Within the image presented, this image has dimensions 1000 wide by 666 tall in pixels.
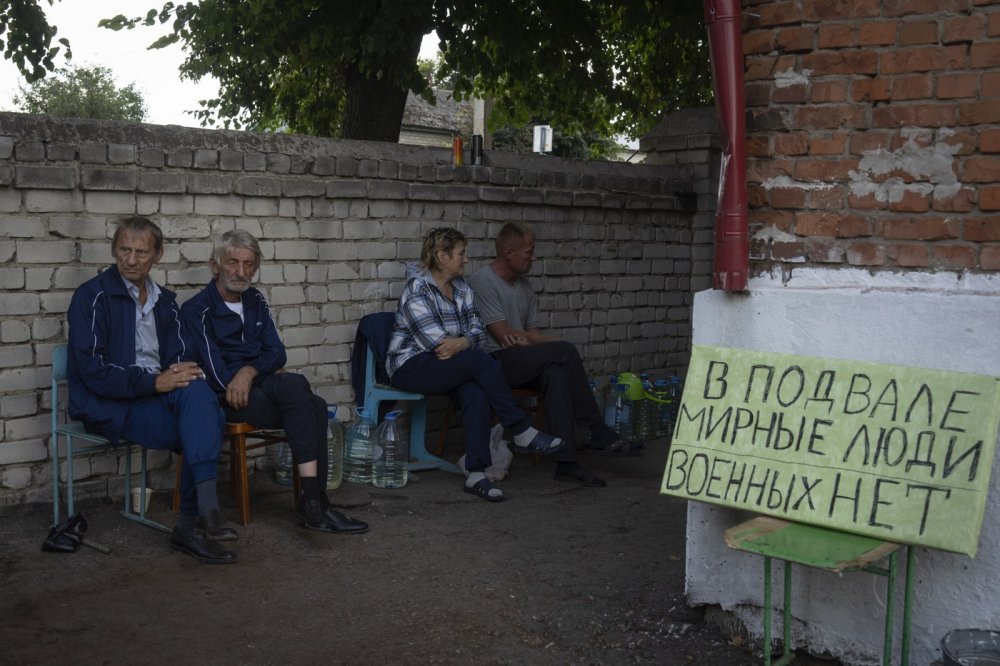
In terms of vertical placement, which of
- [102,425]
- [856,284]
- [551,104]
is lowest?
[102,425]

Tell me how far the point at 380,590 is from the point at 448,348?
2027mm

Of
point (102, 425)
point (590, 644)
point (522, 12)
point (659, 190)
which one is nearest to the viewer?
point (590, 644)

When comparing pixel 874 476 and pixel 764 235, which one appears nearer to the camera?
pixel 874 476

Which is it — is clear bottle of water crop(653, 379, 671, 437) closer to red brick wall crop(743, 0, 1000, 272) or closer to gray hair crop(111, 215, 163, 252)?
gray hair crop(111, 215, 163, 252)

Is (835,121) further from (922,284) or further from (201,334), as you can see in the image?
(201,334)

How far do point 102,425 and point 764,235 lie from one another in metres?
3.10

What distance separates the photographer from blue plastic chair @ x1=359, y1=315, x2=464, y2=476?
21.2 ft

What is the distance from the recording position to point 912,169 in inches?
142

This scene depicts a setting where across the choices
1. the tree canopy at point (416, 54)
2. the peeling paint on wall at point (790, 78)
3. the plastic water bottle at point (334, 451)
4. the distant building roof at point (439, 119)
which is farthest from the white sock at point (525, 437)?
the distant building roof at point (439, 119)

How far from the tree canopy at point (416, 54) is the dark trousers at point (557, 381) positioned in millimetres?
3444

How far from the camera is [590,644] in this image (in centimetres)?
401

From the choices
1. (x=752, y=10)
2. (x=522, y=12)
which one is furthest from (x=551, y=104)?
(x=752, y=10)

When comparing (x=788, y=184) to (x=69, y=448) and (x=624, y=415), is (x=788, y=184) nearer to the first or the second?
(x=69, y=448)

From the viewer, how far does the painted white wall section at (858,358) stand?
11.2 feet
